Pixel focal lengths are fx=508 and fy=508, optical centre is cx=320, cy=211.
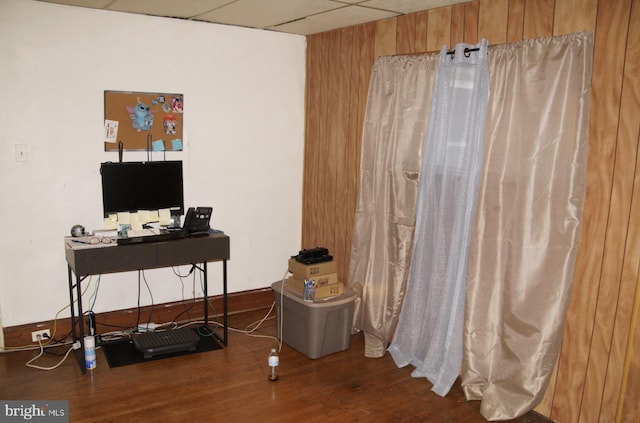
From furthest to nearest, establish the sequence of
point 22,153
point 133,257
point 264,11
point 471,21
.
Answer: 1. point 264,11
2. point 22,153
3. point 133,257
4. point 471,21

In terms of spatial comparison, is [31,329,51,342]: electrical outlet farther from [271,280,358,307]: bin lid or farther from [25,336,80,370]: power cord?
[271,280,358,307]: bin lid

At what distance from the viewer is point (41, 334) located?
3586mm

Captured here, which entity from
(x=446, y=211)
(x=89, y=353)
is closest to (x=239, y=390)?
(x=89, y=353)

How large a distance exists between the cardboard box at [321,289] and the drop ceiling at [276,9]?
188 centimetres

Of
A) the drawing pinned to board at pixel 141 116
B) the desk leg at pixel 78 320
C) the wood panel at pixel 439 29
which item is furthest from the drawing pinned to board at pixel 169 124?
the wood panel at pixel 439 29

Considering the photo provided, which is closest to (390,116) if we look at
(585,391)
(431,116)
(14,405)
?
(431,116)

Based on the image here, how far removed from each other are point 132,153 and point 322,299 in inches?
70.0

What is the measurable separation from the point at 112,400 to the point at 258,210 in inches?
78.2

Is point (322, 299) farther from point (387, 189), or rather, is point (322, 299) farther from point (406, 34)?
point (406, 34)

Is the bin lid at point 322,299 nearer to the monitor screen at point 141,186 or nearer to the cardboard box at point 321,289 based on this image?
the cardboard box at point 321,289

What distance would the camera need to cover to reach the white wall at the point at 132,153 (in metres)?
3.41

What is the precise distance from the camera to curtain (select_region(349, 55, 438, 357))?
3.40m

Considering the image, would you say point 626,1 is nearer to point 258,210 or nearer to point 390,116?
point 390,116

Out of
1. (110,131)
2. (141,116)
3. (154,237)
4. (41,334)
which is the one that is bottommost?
(41,334)
